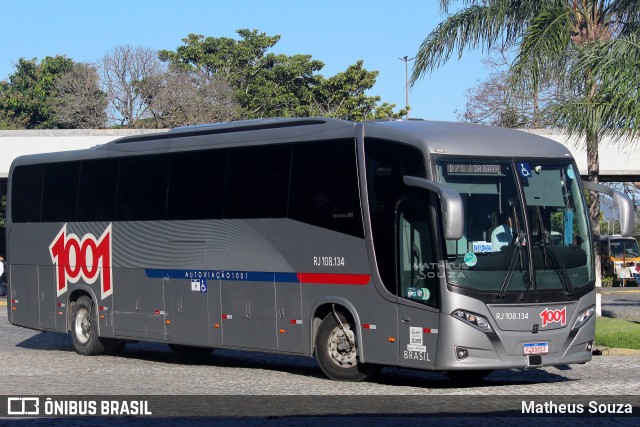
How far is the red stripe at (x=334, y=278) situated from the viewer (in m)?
14.7

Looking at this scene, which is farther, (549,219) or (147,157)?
(147,157)

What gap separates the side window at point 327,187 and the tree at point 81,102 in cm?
5219

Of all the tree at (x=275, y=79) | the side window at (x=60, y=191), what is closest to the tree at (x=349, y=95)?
the tree at (x=275, y=79)

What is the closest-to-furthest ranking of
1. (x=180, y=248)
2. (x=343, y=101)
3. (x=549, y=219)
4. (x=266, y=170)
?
(x=549, y=219) → (x=266, y=170) → (x=180, y=248) → (x=343, y=101)

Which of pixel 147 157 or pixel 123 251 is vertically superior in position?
pixel 147 157

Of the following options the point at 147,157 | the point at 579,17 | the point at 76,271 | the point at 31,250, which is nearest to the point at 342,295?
the point at 147,157

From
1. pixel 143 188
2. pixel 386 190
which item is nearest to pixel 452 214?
pixel 386 190

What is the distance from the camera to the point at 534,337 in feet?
45.0

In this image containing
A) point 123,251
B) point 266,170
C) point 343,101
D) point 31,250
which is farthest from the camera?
point 343,101

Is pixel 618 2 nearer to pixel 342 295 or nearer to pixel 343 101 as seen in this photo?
pixel 342 295

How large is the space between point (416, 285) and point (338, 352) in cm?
177

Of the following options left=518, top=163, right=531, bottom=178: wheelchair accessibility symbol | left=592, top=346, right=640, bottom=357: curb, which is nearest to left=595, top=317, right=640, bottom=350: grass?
left=592, top=346, right=640, bottom=357: curb

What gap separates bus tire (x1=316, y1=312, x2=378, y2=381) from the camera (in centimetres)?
1490

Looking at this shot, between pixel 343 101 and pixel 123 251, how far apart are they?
47383mm
